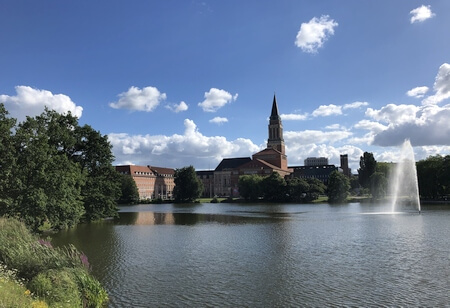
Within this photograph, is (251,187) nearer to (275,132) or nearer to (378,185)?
(378,185)

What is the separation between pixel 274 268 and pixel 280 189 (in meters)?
104

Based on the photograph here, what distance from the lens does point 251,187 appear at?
13300cm

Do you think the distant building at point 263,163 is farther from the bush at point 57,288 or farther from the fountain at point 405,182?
the bush at point 57,288

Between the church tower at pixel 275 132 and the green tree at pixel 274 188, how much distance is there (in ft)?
225

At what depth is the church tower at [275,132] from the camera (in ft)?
632

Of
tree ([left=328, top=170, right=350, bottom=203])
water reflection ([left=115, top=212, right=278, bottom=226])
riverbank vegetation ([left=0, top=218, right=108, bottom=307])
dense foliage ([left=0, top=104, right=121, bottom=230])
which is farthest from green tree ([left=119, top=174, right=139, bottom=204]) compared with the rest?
riverbank vegetation ([left=0, top=218, right=108, bottom=307])

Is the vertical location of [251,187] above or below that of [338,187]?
above

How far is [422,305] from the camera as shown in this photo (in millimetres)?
15039

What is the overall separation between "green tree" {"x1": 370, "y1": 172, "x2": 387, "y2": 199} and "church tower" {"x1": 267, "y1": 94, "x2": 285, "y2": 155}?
285 ft

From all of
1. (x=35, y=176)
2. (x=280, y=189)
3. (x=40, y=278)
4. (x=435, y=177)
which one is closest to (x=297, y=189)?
(x=280, y=189)

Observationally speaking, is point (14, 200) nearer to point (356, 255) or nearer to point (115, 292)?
point (115, 292)

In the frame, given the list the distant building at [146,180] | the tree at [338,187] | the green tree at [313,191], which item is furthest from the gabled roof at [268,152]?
the tree at [338,187]

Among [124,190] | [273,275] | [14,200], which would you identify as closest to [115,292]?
[273,275]

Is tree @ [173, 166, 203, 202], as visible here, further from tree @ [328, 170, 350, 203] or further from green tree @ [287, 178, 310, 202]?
tree @ [328, 170, 350, 203]
